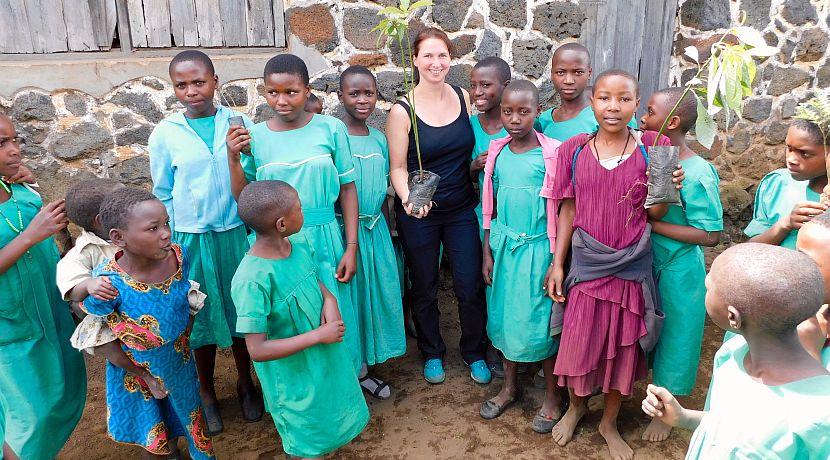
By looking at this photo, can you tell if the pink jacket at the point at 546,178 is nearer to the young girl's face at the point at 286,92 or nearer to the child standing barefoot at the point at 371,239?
the child standing barefoot at the point at 371,239

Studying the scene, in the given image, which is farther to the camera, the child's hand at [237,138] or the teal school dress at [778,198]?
the child's hand at [237,138]

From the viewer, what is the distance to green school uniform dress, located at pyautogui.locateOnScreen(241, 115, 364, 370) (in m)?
2.59

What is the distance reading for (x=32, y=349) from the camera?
2338 millimetres

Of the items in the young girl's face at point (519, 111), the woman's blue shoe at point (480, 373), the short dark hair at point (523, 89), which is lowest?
the woman's blue shoe at point (480, 373)

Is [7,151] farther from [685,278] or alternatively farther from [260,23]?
[685,278]

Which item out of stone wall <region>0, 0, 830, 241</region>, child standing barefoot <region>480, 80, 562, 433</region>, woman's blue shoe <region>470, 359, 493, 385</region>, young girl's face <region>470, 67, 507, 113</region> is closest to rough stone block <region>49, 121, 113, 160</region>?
stone wall <region>0, 0, 830, 241</region>

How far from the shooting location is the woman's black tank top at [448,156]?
120 inches

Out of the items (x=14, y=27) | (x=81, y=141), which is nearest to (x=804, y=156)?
(x=81, y=141)

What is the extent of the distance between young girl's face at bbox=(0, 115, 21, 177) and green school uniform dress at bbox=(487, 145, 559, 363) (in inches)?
81.3

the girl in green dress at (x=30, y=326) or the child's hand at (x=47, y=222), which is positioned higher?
the child's hand at (x=47, y=222)

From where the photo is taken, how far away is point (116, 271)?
2111 millimetres

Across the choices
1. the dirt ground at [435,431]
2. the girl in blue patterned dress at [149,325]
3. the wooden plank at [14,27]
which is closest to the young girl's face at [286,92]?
the girl in blue patterned dress at [149,325]

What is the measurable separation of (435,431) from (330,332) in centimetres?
111

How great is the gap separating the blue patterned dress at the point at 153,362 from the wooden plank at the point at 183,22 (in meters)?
1.83
